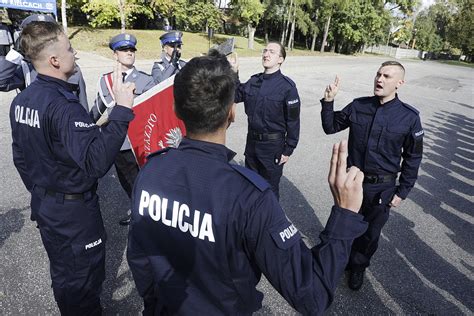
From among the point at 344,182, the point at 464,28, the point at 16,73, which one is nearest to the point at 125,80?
the point at 16,73

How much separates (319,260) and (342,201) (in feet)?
0.75

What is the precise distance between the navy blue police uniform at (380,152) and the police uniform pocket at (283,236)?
2.24 m

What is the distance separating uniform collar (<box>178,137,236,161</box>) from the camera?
1309 millimetres

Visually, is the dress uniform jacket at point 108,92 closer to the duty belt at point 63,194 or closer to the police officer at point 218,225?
the duty belt at point 63,194

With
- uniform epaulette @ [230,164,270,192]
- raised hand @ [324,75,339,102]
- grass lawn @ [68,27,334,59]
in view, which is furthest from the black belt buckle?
grass lawn @ [68,27,334,59]

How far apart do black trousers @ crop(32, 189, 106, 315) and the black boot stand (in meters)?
2.30

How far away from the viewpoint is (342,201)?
1.24 m

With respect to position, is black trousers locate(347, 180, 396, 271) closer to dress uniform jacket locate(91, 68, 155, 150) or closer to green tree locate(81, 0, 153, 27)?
dress uniform jacket locate(91, 68, 155, 150)

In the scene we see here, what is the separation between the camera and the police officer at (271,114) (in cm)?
381

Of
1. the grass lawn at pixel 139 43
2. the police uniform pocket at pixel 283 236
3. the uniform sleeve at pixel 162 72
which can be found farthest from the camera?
the grass lawn at pixel 139 43

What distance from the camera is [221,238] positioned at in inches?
49.4

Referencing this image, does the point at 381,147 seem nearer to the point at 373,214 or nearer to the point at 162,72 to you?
the point at 373,214

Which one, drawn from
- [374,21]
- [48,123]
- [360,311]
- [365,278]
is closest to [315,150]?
[365,278]

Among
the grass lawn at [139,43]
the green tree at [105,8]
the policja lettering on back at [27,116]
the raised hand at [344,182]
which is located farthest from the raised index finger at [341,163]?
the green tree at [105,8]
